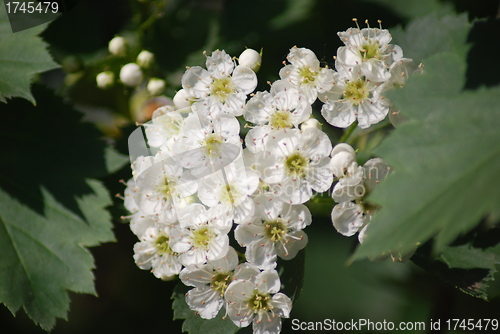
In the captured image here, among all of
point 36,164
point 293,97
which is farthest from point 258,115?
point 36,164

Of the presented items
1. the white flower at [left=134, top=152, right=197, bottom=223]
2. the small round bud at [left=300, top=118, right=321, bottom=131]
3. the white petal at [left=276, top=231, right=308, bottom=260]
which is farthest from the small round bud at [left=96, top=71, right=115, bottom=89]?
the white petal at [left=276, top=231, right=308, bottom=260]

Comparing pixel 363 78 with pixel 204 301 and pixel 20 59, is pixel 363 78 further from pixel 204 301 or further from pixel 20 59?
pixel 20 59

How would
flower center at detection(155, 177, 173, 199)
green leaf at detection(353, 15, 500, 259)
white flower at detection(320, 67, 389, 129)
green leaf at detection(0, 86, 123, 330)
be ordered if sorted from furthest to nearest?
green leaf at detection(0, 86, 123, 330)
flower center at detection(155, 177, 173, 199)
white flower at detection(320, 67, 389, 129)
green leaf at detection(353, 15, 500, 259)

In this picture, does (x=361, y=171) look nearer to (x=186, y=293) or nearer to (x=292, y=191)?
(x=292, y=191)

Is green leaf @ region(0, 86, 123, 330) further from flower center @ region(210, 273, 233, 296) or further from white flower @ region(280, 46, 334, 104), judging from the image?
white flower @ region(280, 46, 334, 104)

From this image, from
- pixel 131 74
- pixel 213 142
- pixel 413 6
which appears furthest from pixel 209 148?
pixel 413 6

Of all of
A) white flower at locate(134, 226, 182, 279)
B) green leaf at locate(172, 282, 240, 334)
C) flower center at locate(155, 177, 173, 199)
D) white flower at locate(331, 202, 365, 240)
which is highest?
flower center at locate(155, 177, 173, 199)

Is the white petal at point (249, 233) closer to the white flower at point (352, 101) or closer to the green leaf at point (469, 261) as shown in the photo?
the white flower at point (352, 101)

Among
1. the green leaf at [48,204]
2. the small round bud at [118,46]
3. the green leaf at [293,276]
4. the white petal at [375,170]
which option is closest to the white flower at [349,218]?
the white petal at [375,170]
